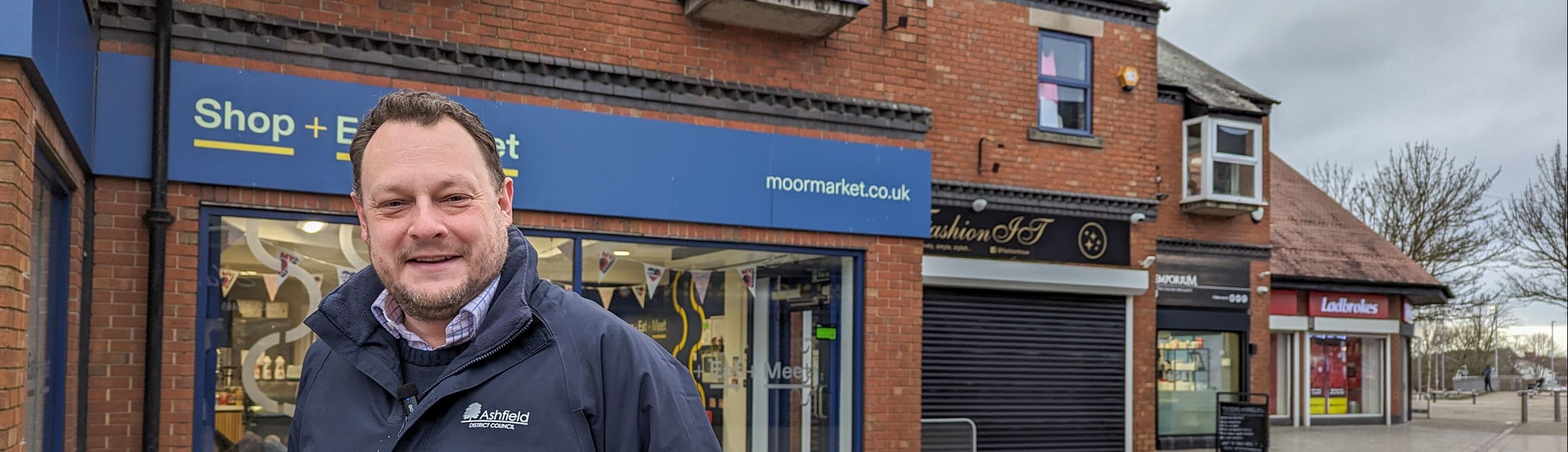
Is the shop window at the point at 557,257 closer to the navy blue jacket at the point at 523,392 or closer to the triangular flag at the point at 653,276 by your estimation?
the triangular flag at the point at 653,276

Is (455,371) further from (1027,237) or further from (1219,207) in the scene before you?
(1219,207)

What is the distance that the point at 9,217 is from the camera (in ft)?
14.5

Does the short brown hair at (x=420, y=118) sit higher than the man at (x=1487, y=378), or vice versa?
the short brown hair at (x=420, y=118)

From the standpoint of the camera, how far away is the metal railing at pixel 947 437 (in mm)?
13727

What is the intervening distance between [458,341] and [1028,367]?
14.2m

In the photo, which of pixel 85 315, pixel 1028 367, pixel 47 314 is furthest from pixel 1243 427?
pixel 47 314

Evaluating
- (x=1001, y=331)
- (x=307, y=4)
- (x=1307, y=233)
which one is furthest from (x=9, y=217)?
(x=1307, y=233)

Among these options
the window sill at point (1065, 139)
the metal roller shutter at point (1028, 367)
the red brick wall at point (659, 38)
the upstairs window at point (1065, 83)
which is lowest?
the metal roller shutter at point (1028, 367)

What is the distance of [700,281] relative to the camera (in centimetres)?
950

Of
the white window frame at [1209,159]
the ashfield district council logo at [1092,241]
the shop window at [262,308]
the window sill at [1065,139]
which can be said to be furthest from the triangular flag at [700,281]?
the white window frame at [1209,159]

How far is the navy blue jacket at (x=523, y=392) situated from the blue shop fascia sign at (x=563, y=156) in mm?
5458

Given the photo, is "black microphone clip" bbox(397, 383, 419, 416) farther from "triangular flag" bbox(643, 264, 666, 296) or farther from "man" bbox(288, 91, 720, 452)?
"triangular flag" bbox(643, 264, 666, 296)

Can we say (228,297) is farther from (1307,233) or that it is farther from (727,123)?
(1307,233)

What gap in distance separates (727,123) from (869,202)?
1309 mm
